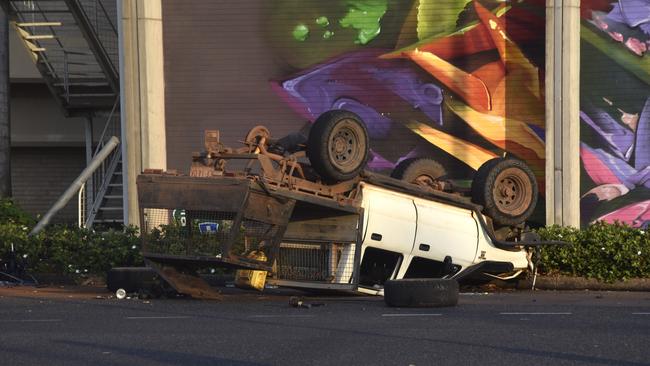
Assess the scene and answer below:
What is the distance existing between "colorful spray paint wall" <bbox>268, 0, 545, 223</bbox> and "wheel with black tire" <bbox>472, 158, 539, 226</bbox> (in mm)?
5226

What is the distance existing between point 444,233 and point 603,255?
312 centimetres

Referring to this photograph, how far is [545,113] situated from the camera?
22.5 m

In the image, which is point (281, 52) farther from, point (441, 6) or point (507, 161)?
point (507, 161)

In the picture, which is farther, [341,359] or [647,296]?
[647,296]

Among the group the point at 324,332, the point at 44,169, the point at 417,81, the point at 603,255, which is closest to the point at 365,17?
the point at 417,81

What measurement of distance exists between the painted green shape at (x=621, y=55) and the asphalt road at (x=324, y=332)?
7262mm

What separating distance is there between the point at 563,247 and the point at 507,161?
190cm

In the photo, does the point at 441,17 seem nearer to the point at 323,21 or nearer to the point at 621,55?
the point at 323,21

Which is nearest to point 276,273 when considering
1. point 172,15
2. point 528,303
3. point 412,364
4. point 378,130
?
point 528,303

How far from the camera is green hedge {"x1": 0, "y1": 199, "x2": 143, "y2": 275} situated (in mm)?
19750

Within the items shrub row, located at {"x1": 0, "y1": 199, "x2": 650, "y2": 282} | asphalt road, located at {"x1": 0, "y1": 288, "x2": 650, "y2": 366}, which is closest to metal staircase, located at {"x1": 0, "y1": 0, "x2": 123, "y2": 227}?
shrub row, located at {"x1": 0, "y1": 199, "x2": 650, "y2": 282}

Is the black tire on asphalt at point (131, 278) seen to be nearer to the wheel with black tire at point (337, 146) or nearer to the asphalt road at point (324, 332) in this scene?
the asphalt road at point (324, 332)

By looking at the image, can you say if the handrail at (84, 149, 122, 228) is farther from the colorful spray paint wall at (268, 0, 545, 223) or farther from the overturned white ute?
the overturned white ute

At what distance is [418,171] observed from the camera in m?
17.9
